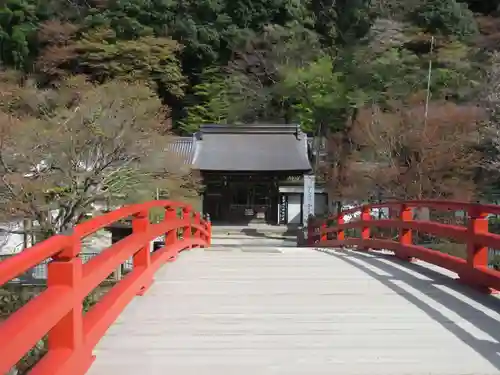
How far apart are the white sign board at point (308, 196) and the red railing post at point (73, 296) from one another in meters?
19.1

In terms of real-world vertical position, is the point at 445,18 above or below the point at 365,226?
above

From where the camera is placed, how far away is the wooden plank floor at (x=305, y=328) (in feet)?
8.82

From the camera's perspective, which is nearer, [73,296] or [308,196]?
[73,296]

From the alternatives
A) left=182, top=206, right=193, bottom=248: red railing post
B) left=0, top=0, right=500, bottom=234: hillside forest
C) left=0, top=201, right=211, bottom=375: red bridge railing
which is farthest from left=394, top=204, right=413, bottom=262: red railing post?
left=0, top=0, right=500, bottom=234: hillside forest

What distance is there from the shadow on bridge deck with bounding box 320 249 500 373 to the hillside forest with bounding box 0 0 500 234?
8.52 meters

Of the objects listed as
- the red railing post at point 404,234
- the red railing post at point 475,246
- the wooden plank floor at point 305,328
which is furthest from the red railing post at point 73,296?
the red railing post at point 404,234

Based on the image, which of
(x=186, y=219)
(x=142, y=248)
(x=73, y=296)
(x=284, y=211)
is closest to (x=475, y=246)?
(x=142, y=248)

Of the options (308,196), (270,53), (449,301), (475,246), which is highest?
(270,53)

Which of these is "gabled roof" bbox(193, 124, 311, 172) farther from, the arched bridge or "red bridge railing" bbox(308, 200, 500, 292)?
the arched bridge

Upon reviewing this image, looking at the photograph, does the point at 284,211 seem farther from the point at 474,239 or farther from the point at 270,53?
the point at 474,239

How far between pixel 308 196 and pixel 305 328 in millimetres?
18621

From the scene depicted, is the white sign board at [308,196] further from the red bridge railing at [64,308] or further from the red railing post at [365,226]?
the red bridge railing at [64,308]

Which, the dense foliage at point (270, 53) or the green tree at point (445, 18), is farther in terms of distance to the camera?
the green tree at point (445, 18)

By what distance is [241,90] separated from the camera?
105 ft
